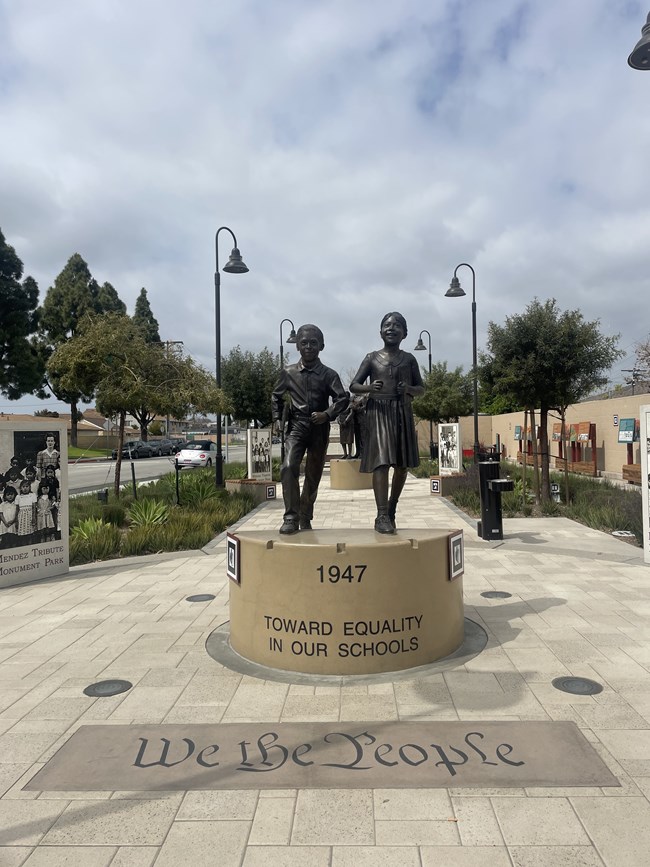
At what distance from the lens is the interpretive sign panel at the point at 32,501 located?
7.49m

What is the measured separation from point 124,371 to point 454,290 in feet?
38.6

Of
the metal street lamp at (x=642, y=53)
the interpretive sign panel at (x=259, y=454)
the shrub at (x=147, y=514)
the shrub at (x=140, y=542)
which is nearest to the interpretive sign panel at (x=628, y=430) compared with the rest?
the interpretive sign panel at (x=259, y=454)

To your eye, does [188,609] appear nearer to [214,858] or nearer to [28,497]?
[28,497]

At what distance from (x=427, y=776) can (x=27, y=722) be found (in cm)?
255

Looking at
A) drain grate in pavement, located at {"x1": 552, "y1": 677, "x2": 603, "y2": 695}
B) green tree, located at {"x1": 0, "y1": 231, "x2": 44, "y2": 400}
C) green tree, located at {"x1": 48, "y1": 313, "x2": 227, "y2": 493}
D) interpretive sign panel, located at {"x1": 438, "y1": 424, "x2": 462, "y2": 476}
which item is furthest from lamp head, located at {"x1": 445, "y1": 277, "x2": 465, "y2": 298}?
green tree, located at {"x1": 0, "y1": 231, "x2": 44, "y2": 400}

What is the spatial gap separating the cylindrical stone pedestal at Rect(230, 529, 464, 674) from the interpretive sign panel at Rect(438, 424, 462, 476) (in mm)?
14408

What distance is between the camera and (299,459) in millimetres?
5574

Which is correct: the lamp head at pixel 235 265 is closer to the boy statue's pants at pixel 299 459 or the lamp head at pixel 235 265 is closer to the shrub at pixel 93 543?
the shrub at pixel 93 543

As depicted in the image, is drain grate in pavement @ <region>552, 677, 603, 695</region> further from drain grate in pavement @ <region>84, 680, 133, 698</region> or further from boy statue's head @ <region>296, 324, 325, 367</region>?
boy statue's head @ <region>296, 324, 325, 367</region>

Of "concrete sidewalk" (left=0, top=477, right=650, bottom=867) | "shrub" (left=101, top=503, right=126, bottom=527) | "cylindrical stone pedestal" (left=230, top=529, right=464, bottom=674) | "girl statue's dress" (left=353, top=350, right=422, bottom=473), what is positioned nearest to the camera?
"concrete sidewalk" (left=0, top=477, right=650, bottom=867)

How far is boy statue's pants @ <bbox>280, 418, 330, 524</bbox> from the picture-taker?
5488 millimetres

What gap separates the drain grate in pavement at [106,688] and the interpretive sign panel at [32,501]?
3.87 metres

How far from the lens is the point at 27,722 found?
387 cm

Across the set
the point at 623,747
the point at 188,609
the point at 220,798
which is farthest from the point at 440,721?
the point at 188,609
